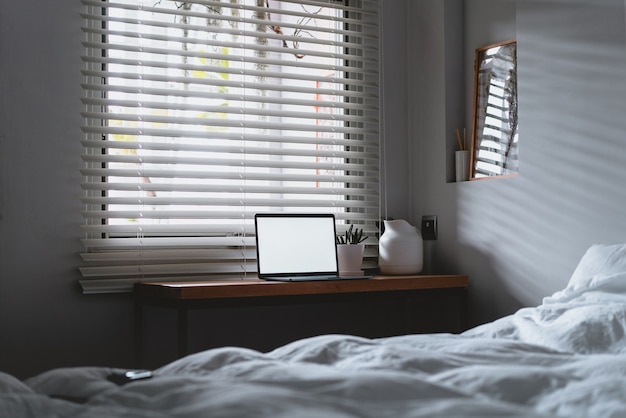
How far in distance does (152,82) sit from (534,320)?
1.83m

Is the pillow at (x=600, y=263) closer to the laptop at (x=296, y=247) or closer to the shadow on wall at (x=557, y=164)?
the shadow on wall at (x=557, y=164)

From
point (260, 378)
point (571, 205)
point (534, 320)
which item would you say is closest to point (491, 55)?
point (571, 205)

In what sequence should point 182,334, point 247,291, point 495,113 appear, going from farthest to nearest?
point 495,113 → point 247,291 → point 182,334

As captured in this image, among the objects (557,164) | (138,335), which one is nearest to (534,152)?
(557,164)

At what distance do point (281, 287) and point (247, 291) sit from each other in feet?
0.44

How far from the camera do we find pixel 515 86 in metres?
2.94

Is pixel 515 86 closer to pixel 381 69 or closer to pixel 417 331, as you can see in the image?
pixel 381 69

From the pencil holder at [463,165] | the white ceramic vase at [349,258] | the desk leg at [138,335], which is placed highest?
the pencil holder at [463,165]

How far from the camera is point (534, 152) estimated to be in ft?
8.95

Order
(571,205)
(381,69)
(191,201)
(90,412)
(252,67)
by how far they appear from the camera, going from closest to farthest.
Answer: (90,412)
(571,205)
(191,201)
(252,67)
(381,69)

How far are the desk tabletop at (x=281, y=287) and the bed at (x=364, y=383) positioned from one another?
959 mm

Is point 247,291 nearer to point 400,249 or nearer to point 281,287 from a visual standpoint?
point 281,287

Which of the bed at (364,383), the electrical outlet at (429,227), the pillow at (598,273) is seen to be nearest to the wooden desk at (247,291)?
the electrical outlet at (429,227)

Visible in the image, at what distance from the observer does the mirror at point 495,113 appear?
2.94 meters
